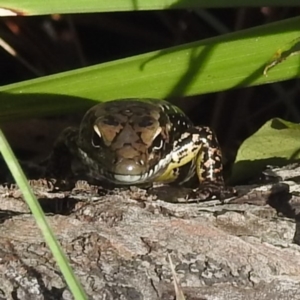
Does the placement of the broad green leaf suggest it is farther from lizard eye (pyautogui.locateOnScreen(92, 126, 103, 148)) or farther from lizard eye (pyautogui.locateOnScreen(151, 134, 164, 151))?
lizard eye (pyautogui.locateOnScreen(92, 126, 103, 148))

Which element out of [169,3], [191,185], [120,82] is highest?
[169,3]

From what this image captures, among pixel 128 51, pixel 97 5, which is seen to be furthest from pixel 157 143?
pixel 128 51

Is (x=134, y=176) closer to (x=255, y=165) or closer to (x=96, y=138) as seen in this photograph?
(x=96, y=138)

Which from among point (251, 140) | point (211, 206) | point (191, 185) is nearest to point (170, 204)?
point (211, 206)

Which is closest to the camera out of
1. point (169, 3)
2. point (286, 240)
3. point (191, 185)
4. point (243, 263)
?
point (243, 263)

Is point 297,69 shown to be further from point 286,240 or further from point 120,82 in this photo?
point 286,240

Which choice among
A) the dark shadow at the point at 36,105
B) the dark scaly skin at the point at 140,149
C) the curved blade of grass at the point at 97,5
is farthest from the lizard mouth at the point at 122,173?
the curved blade of grass at the point at 97,5
